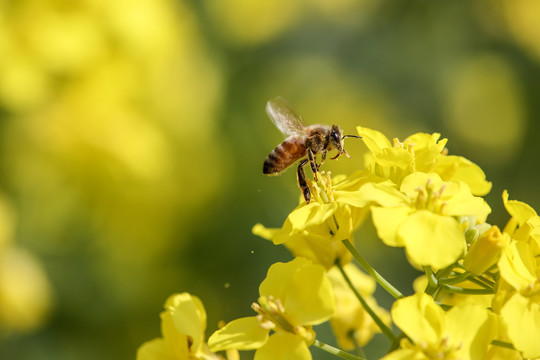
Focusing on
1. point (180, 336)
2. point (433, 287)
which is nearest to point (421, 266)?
point (433, 287)

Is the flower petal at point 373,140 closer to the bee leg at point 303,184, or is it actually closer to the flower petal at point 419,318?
the bee leg at point 303,184

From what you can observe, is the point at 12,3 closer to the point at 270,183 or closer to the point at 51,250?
the point at 51,250

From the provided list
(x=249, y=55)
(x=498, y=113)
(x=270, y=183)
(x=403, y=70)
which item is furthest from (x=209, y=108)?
(x=498, y=113)

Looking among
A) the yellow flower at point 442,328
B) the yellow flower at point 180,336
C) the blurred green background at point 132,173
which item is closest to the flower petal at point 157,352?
the yellow flower at point 180,336

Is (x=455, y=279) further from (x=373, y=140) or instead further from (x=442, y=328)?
(x=373, y=140)

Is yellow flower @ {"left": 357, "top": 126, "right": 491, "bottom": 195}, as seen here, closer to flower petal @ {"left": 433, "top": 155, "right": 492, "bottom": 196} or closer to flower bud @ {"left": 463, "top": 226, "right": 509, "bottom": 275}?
flower petal @ {"left": 433, "top": 155, "right": 492, "bottom": 196}
